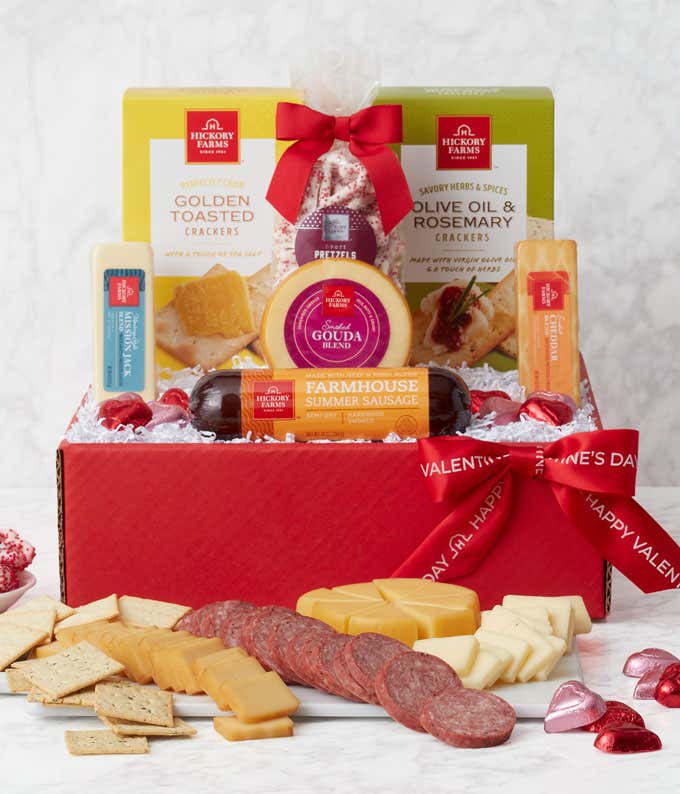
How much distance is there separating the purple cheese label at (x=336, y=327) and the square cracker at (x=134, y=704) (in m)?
0.66

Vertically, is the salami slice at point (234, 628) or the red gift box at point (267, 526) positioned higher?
the red gift box at point (267, 526)

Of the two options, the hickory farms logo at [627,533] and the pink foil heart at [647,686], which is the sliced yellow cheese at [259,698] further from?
the hickory farms logo at [627,533]

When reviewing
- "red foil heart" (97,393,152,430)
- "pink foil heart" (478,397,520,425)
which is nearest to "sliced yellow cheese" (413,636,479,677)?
"pink foil heart" (478,397,520,425)

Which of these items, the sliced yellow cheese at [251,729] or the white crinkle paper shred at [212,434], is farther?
the white crinkle paper shred at [212,434]

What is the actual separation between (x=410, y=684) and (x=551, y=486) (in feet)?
1.37

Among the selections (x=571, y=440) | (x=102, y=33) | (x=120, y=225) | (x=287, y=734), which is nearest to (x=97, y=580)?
(x=287, y=734)

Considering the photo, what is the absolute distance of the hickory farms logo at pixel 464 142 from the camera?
235 cm

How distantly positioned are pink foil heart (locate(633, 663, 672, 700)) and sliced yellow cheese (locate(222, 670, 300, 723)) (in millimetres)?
399

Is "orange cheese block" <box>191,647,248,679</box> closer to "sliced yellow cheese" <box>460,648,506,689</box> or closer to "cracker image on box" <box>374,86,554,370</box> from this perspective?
"sliced yellow cheese" <box>460,648,506,689</box>

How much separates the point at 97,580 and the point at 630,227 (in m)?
1.28

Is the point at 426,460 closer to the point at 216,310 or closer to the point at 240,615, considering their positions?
the point at 240,615

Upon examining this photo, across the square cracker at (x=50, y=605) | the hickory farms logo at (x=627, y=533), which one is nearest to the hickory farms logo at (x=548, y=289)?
the hickory farms logo at (x=627, y=533)

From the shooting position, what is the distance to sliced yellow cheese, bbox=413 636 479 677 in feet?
5.49

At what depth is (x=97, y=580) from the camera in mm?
1980
